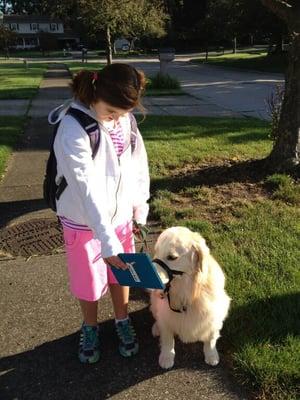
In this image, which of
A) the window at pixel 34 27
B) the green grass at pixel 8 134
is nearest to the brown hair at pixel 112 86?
the green grass at pixel 8 134

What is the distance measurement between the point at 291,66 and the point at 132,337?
4158 mm

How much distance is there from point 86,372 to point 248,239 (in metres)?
2.15

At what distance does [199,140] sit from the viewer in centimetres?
862

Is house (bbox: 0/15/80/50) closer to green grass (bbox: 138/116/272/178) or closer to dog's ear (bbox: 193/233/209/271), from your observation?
green grass (bbox: 138/116/272/178)

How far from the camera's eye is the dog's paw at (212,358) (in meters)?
2.95

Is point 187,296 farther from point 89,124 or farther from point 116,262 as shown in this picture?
point 89,124

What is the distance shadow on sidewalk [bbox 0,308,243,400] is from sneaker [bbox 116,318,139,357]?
4 centimetres

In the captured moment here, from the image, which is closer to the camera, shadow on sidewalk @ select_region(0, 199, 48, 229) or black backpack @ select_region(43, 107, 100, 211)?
black backpack @ select_region(43, 107, 100, 211)

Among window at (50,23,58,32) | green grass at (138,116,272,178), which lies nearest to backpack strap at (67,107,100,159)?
green grass at (138,116,272,178)

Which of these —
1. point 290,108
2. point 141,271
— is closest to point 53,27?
point 290,108

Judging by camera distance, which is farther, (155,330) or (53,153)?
(155,330)

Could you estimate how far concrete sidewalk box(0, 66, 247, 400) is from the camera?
110 inches

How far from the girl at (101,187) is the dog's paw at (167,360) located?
208 mm

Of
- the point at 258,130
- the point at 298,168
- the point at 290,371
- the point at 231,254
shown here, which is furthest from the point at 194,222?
the point at 258,130
